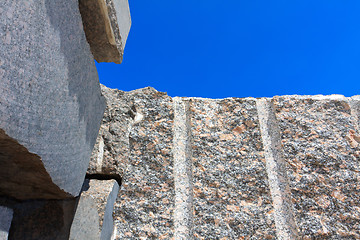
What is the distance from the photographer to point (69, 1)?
619 mm

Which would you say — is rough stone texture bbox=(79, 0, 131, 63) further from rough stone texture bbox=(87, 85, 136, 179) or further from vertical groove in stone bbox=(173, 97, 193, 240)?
vertical groove in stone bbox=(173, 97, 193, 240)

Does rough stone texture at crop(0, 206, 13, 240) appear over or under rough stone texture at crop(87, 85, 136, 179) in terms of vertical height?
under

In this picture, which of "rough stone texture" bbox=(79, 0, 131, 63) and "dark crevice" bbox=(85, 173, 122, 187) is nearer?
"rough stone texture" bbox=(79, 0, 131, 63)

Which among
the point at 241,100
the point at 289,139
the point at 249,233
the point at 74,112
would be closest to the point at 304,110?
the point at 289,139

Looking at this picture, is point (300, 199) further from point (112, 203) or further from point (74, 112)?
point (74, 112)

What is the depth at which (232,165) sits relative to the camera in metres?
1.12

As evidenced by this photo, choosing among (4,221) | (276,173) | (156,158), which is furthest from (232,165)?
(4,221)

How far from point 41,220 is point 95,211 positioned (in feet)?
0.61

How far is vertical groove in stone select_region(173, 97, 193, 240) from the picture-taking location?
1038mm

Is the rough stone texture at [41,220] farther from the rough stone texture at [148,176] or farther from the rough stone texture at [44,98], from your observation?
the rough stone texture at [148,176]

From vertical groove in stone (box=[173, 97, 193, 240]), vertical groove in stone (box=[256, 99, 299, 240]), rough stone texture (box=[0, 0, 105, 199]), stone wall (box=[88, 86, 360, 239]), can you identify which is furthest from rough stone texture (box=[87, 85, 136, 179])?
vertical groove in stone (box=[256, 99, 299, 240])

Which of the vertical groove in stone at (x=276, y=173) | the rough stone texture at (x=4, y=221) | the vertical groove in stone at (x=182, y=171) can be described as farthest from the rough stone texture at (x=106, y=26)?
the vertical groove in stone at (x=276, y=173)

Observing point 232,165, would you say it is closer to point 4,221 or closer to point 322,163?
point 322,163

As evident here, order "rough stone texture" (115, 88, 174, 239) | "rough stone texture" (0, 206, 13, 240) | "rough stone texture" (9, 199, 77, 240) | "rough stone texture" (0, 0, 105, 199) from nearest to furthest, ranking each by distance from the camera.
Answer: "rough stone texture" (0, 0, 105, 199)
"rough stone texture" (0, 206, 13, 240)
"rough stone texture" (9, 199, 77, 240)
"rough stone texture" (115, 88, 174, 239)
